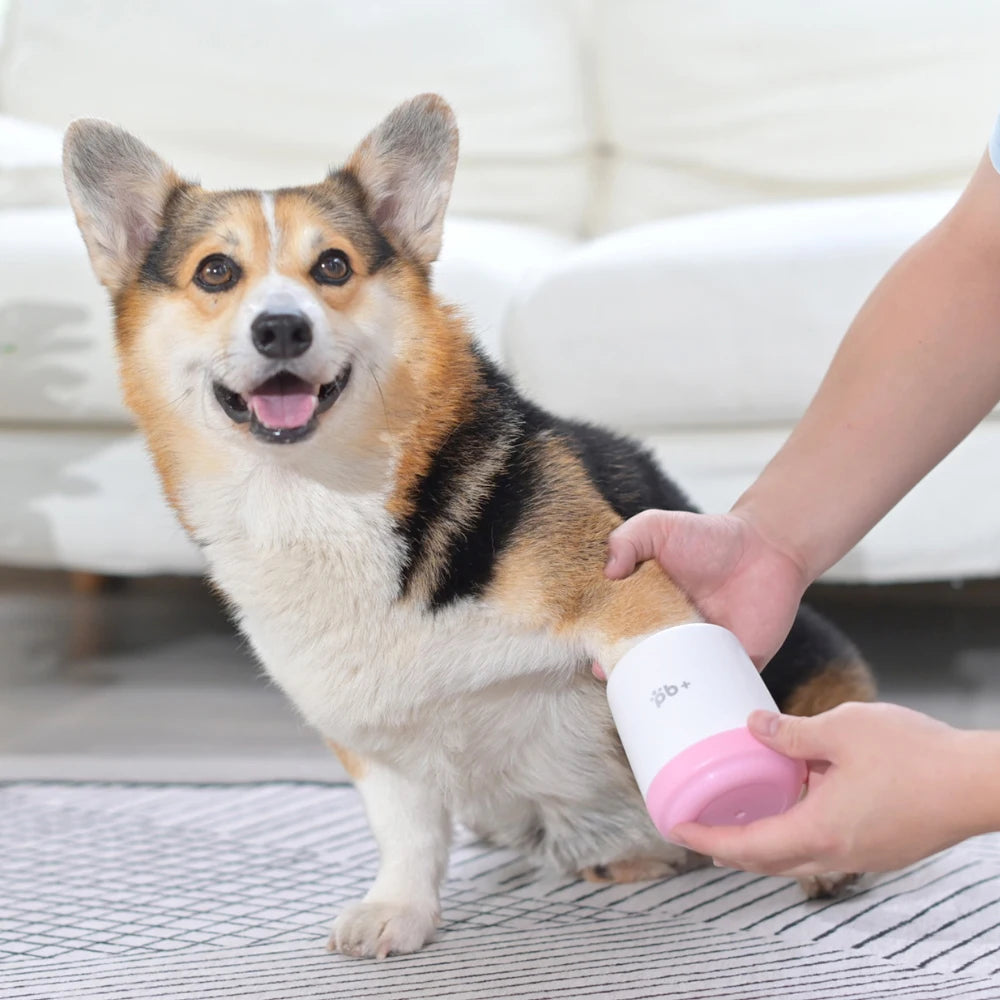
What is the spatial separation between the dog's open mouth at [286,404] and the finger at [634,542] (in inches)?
11.0

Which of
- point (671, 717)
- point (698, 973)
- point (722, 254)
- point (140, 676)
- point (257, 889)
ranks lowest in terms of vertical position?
point (140, 676)

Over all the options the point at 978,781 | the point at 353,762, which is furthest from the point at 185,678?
the point at 978,781

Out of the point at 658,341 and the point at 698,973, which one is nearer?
the point at 698,973

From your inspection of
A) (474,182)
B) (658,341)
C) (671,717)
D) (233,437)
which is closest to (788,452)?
(671,717)

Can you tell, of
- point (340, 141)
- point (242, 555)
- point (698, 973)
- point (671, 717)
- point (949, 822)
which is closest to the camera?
point (949, 822)

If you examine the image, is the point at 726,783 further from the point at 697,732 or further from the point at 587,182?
the point at 587,182

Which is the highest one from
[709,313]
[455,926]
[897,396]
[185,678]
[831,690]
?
[897,396]

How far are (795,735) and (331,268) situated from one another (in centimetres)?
62

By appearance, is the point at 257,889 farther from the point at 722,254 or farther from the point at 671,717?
the point at 722,254

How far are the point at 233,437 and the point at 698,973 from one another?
0.63 m

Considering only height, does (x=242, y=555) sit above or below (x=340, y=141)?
below

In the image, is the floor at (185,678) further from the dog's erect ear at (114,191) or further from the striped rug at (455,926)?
the dog's erect ear at (114,191)

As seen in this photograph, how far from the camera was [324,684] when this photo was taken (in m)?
1.12

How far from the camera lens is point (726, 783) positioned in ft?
2.87
